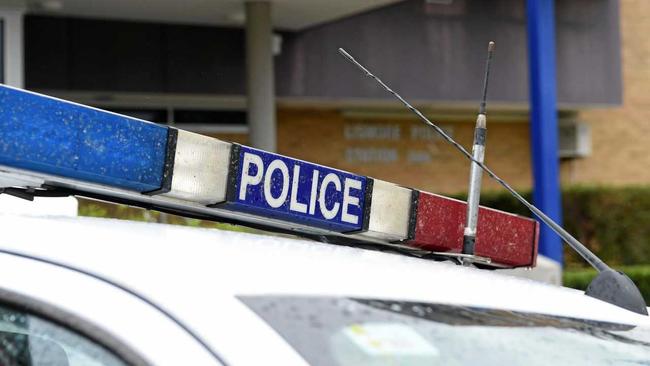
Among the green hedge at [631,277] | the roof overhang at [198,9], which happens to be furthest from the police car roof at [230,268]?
the roof overhang at [198,9]

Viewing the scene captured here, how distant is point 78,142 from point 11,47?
31.6 feet

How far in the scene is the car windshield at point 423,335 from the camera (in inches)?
58.1

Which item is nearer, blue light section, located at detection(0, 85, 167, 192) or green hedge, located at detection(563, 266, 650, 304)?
blue light section, located at detection(0, 85, 167, 192)

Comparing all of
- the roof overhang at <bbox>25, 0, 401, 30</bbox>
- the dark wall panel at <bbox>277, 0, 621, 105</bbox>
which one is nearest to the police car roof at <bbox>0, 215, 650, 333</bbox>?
the roof overhang at <bbox>25, 0, 401, 30</bbox>

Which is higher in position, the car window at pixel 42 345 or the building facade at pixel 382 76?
the building facade at pixel 382 76

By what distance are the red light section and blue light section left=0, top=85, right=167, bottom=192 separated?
0.69 meters

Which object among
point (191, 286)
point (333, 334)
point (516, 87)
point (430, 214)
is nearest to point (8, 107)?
point (191, 286)

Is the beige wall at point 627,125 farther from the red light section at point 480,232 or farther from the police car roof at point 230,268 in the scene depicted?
the police car roof at point 230,268

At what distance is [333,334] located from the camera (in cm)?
151

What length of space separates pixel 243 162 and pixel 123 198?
23cm

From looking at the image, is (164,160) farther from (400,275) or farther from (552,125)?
(552,125)

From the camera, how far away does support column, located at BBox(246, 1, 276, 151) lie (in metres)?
11.5

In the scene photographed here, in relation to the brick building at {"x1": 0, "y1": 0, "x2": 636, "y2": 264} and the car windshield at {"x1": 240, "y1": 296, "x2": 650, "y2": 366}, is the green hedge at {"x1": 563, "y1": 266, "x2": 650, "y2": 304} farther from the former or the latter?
the car windshield at {"x1": 240, "y1": 296, "x2": 650, "y2": 366}

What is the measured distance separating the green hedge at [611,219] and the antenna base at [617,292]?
10.4 meters
